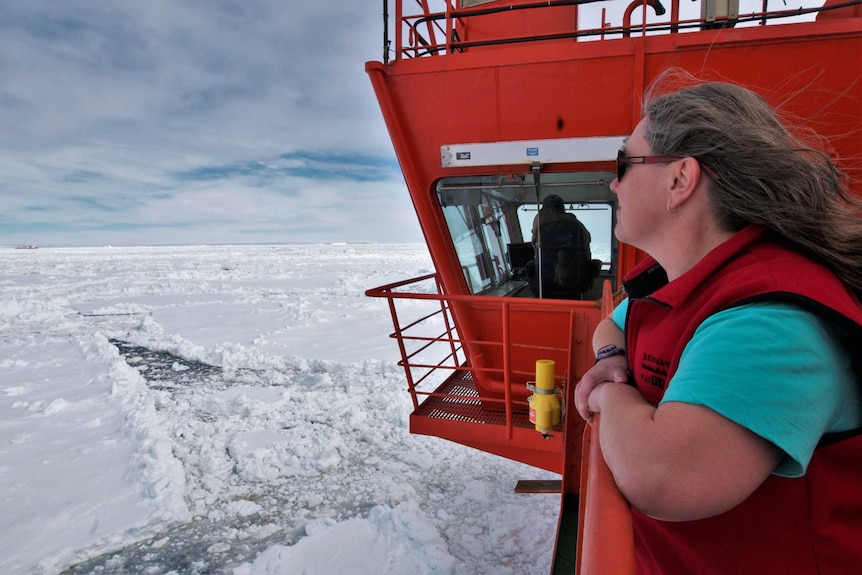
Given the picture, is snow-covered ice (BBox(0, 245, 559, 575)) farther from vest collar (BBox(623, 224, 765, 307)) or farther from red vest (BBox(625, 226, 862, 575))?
vest collar (BBox(623, 224, 765, 307))

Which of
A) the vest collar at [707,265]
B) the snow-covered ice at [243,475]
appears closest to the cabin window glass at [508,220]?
the snow-covered ice at [243,475]

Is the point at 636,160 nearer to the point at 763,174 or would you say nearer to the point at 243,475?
the point at 763,174

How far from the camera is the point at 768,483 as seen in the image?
842 millimetres

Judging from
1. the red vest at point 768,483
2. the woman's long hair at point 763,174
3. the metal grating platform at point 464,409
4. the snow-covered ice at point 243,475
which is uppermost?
the woman's long hair at point 763,174

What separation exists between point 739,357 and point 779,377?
57 millimetres

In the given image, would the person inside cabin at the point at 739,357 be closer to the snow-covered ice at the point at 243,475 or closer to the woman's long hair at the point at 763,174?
the woman's long hair at the point at 763,174

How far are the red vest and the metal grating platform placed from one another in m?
2.73

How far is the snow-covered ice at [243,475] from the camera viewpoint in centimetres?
368

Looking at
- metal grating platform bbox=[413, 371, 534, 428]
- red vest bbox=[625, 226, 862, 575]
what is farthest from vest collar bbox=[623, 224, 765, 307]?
metal grating platform bbox=[413, 371, 534, 428]

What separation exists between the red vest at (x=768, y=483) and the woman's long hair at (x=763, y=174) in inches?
1.7

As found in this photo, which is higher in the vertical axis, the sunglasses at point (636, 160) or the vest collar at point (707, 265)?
the sunglasses at point (636, 160)

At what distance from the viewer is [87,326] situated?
500 inches

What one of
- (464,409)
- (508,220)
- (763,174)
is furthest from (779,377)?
(508,220)

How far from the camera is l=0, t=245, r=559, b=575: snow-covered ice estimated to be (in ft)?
12.1
